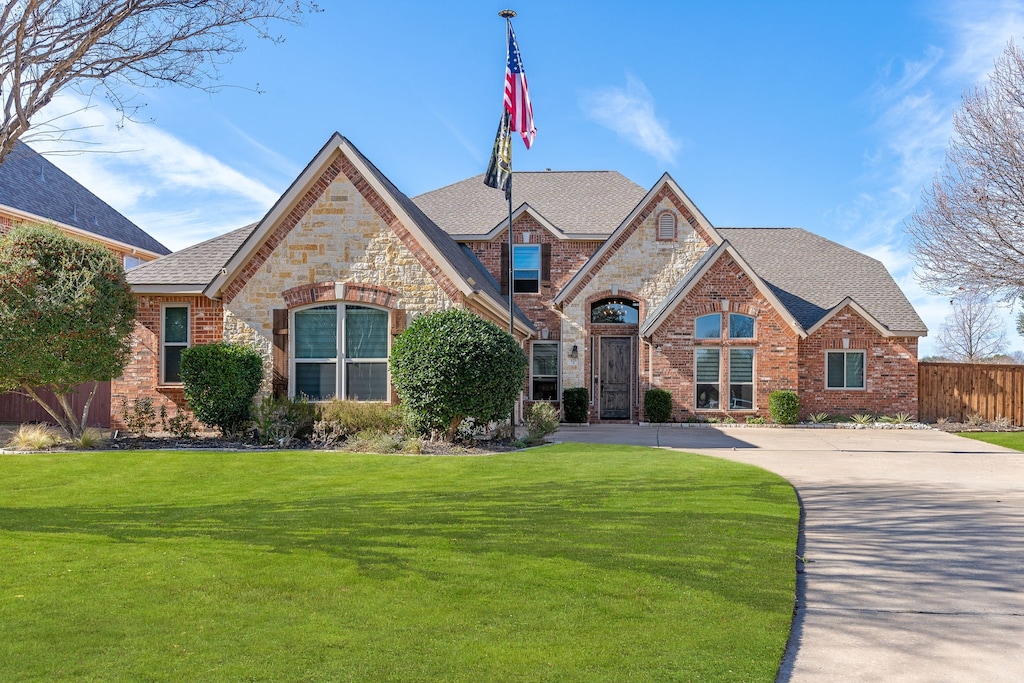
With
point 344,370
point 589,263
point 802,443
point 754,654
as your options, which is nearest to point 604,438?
point 802,443

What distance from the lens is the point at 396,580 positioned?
18.2ft

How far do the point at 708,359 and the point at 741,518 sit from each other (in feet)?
47.6

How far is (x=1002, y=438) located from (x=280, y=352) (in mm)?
16534

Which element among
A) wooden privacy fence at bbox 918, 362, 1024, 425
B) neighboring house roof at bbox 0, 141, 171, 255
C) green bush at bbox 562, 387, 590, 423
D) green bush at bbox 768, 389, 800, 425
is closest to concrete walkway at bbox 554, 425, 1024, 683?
green bush at bbox 768, 389, 800, 425

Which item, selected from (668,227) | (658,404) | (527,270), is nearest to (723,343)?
(658,404)

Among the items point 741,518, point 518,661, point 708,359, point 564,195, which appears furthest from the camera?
point 564,195

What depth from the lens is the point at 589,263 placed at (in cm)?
2264

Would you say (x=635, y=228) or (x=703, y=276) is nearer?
(x=703, y=276)

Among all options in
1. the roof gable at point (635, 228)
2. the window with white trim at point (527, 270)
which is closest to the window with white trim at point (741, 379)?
the roof gable at point (635, 228)

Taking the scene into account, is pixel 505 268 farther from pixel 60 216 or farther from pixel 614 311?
pixel 60 216

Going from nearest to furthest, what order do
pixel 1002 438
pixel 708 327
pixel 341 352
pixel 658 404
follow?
1. pixel 341 352
2. pixel 1002 438
3. pixel 658 404
4. pixel 708 327

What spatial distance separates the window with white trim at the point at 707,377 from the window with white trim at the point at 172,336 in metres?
13.3

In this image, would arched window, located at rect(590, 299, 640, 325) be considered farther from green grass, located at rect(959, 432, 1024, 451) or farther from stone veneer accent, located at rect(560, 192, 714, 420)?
green grass, located at rect(959, 432, 1024, 451)

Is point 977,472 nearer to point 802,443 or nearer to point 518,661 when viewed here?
point 802,443
